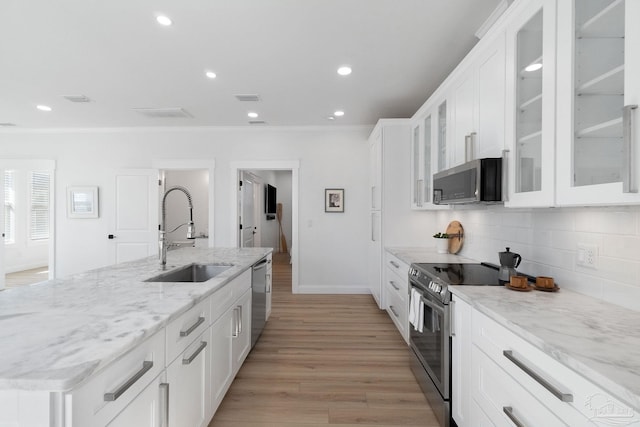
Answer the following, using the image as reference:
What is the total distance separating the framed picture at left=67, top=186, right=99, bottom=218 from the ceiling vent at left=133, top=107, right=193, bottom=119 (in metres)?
1.79

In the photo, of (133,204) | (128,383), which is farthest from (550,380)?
(133,204)

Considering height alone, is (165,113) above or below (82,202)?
above

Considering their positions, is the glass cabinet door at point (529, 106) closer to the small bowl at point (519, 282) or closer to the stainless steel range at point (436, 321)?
the small bowl at point (519, 282)

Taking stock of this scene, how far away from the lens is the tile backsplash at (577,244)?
1.39 meters

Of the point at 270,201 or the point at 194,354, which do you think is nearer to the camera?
the point at 194,354

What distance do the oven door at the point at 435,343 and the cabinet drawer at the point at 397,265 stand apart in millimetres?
640

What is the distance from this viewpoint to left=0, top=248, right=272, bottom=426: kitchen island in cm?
78

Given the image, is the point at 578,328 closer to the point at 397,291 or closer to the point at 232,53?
the point at 397,291

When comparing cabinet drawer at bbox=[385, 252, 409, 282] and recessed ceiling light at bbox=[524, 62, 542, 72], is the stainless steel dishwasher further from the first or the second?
recessed ceiling light at bbox=[524, 62, 542, 72]

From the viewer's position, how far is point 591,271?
1581 millimetres

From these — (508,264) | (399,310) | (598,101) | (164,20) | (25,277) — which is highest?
(164,20)

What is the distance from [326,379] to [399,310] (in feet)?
3.60

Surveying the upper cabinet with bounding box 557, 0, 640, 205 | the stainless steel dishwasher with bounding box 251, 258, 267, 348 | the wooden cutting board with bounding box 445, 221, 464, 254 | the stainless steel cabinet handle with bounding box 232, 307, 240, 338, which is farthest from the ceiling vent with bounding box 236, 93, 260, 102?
the upper cabinet with bounding box 557, 0, 640, 205

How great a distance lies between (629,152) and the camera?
3.26ft
